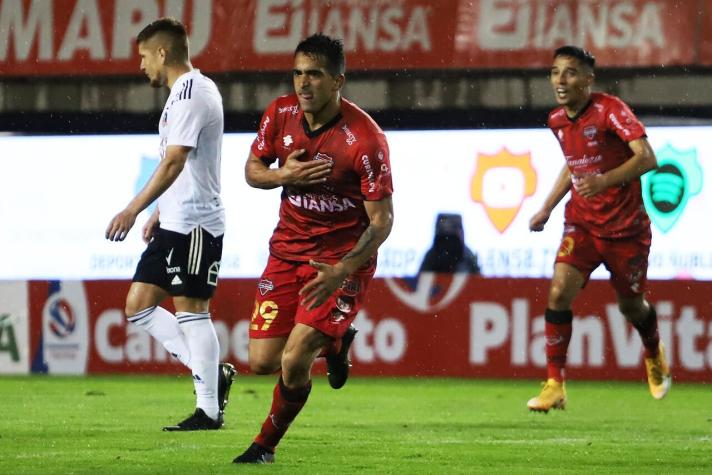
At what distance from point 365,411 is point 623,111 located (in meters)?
2.41

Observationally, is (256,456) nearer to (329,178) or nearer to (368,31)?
(329,178)

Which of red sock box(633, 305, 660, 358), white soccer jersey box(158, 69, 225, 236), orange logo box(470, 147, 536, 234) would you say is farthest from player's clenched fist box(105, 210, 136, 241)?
orange logo box(470, 147, 536, 234)

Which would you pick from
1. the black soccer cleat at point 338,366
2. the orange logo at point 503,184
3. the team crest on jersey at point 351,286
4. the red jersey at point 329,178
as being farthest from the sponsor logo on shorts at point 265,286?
the orange logo at point 503,184

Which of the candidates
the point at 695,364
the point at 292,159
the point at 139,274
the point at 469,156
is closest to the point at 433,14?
the point at 469,156

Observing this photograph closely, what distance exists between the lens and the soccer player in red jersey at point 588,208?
28.1 feet

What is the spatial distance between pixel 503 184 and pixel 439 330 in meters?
1.61

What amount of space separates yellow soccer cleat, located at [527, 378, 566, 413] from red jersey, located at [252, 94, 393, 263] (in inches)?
91.0

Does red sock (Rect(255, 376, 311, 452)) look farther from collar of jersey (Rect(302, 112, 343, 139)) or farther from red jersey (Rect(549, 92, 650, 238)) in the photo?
red jersey (Rect(549, 92, 650, 238))

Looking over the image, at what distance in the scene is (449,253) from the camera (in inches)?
525

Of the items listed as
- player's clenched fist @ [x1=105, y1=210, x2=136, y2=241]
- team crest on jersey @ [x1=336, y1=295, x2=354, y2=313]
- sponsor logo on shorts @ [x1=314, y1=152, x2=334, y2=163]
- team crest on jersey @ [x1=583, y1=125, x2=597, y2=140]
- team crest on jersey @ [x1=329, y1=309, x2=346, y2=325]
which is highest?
team crest on jersey @ [x1=583, y1=125, x2=597, y2=140]

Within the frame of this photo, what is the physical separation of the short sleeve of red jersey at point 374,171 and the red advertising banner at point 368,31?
6.64m

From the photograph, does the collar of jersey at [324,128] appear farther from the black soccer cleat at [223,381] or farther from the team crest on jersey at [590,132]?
the team crest on jersey at [590,132]

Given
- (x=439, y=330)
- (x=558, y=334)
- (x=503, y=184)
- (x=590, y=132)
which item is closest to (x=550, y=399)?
(x=558, y=334)

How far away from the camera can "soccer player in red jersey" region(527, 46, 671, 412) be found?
8.58 m
